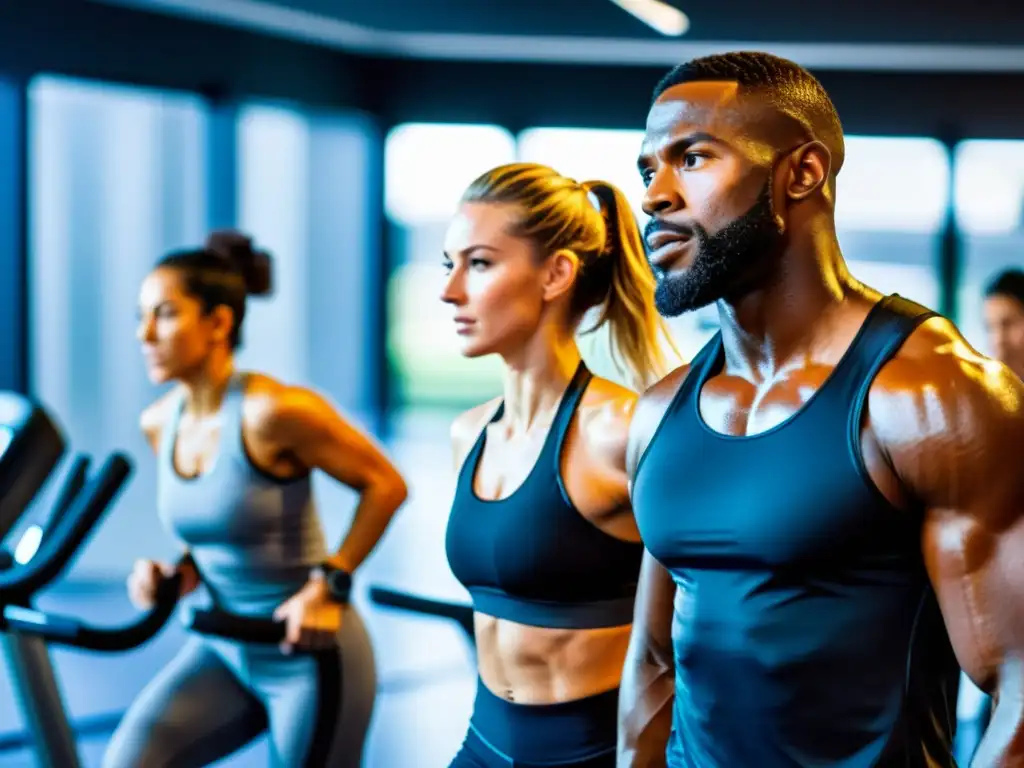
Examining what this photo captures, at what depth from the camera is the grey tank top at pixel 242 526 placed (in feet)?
8.07

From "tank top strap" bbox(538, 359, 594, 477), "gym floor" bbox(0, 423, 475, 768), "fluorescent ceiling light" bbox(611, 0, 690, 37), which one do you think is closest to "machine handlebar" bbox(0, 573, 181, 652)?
"gym floor" bbox(0, 423, 475, 768)

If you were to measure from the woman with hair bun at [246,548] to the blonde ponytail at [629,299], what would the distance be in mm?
677

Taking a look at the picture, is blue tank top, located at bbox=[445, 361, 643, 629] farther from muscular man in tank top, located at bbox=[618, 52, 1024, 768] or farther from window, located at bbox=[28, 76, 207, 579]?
window, located at bbox=[28, 76, 207, 579]

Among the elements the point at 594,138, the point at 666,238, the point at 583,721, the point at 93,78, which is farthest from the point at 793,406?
the point at 594,138

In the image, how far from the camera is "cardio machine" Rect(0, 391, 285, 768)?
2.46 meters

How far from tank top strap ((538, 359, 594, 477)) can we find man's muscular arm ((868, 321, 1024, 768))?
0.75 metres

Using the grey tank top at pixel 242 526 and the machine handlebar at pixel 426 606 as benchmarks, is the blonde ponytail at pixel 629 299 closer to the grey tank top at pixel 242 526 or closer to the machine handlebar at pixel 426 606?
the machine handlebar at pixel 426 606

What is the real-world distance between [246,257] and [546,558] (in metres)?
1.54

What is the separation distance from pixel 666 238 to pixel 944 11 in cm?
704

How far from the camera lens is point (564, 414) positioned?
1.84 m

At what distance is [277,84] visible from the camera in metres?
8.02

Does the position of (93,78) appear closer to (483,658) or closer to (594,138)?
(594,138)

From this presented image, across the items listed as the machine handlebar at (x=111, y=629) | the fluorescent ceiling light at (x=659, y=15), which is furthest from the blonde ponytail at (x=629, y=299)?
the fluorescent ceiling light at (x=659, y=15)

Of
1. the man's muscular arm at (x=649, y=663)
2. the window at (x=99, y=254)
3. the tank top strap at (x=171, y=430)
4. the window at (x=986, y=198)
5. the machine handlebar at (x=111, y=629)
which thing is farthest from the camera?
the window at (x=986, y=198)
